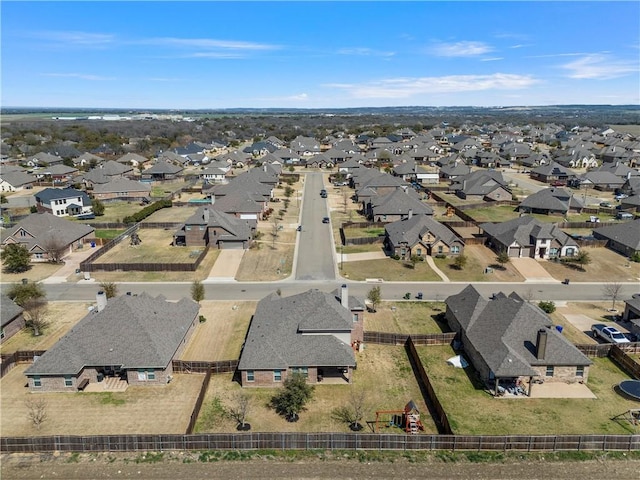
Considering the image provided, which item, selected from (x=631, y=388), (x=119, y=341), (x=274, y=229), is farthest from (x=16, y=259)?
(x=631, y=388)

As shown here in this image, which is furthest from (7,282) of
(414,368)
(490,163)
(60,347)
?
(490,163)

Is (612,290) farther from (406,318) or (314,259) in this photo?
(314,259)

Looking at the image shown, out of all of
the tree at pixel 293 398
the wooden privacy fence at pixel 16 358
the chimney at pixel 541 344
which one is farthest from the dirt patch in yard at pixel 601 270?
the wooden privacy fence at pixel 16 358

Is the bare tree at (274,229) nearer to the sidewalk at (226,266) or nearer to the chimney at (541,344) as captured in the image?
the sidewalk at (226,266)

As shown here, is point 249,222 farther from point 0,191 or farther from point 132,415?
point 0,191

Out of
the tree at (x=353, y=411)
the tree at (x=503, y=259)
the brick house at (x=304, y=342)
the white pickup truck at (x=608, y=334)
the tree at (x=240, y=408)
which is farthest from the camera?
the tree at (x=503, y=259)

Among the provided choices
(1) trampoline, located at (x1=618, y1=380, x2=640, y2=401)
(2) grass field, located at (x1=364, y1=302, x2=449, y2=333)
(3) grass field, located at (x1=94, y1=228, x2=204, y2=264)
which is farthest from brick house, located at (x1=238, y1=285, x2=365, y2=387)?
(3) grass field, located at (x1=94, y1=228, x2=204, y2=264)
